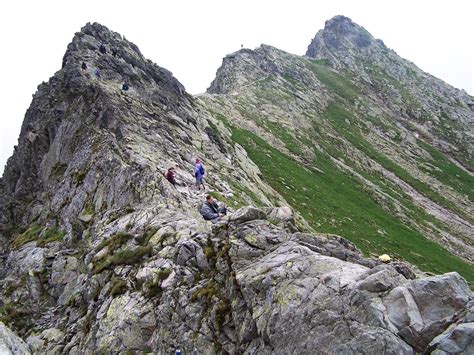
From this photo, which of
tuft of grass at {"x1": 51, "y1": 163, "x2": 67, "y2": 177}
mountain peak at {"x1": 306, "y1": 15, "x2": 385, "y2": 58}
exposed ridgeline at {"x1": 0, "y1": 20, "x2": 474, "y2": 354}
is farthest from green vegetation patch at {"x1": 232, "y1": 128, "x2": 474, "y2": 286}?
mountain peak at {"x1": 306, "y1": 15, "x2": 385, "y2": 58}

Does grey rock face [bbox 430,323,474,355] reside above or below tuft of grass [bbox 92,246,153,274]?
below

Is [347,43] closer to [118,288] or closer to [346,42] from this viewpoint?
[346,42]

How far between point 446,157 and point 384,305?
401ft

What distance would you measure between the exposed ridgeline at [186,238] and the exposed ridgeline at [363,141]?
31.3 inches

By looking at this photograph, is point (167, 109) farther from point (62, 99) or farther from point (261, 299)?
point (261, 299)

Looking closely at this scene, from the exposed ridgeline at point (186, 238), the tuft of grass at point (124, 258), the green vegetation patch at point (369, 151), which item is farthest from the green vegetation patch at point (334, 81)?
the tuft of grass at point (124, 258)

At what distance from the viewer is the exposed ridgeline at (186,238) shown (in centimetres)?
1333

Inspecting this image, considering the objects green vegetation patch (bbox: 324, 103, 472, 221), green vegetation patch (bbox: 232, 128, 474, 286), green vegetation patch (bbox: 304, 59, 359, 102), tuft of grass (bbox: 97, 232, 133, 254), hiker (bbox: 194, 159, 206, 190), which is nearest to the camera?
tuft of grass (bbox: 97, 232, 133, 254)

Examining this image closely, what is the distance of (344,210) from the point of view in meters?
64.7

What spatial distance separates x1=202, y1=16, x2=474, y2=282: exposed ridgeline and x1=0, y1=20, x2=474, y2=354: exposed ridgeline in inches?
31.3

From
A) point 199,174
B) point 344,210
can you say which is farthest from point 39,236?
point 344,210

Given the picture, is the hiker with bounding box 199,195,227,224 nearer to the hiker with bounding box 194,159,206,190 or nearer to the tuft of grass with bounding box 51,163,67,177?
the hiker with bounding box 194,159,206,190

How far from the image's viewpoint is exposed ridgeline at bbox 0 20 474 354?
43.7ft

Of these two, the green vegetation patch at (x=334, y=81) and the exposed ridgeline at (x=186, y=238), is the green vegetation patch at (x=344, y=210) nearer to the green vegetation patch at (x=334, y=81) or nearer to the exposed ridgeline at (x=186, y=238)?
the exposed ridgeline at (x=186, y=238)
